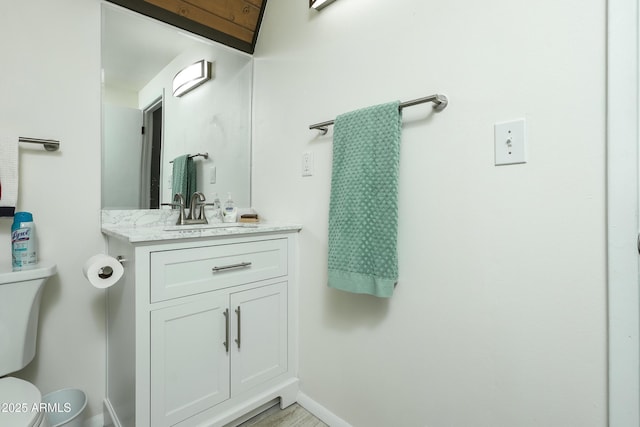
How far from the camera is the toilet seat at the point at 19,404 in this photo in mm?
768

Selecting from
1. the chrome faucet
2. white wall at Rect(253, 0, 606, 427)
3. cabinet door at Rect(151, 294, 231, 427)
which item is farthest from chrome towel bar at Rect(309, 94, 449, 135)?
the chrome faucet

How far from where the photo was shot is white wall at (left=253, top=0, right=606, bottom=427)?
0.76m

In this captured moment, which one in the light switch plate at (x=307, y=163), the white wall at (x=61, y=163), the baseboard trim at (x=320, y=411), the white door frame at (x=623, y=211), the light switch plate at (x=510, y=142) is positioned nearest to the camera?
the white door frame at (x=623, y=211)

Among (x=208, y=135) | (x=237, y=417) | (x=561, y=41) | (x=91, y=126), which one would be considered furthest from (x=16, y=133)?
(x=561, y=41)

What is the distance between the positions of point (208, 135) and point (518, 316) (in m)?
1.62

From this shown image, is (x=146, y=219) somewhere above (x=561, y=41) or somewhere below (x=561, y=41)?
below

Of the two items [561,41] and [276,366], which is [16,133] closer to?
[276,366]

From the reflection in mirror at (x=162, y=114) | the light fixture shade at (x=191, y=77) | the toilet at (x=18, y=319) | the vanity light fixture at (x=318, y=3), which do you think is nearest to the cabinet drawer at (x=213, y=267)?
the toilet at (x=18, y=319)

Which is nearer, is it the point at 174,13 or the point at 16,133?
the point at 16,133

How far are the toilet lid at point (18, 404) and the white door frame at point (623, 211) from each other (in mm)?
1410

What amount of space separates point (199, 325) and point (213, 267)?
8.6 inches

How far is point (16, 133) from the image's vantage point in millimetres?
1163

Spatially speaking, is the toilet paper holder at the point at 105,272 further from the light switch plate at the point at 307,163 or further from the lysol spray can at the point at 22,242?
the light switch plate at the point at 307,163

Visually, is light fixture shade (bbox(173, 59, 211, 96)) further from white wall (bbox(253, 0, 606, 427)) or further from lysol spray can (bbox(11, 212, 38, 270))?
lysol spray can (bbox(11, 212, 38, 270))
